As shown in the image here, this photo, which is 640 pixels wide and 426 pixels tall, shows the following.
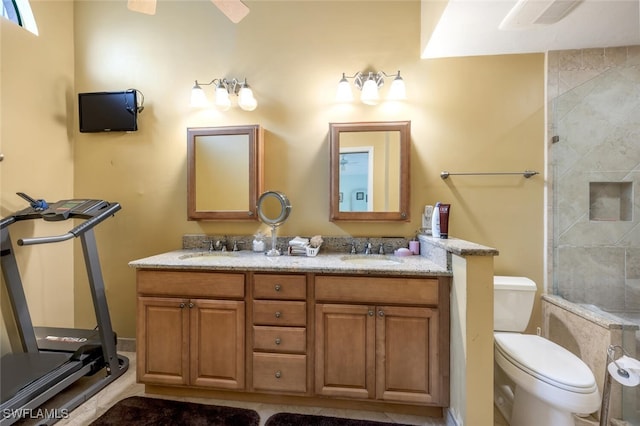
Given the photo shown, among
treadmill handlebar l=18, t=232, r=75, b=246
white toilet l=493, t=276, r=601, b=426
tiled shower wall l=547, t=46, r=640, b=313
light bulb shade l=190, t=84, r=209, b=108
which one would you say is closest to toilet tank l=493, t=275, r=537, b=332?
white toilet l=493, t=276, r=601, b=426

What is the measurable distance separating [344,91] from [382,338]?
1698mm

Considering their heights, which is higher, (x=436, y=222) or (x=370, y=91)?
(x=370, y=91)

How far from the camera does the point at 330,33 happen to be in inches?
86.7

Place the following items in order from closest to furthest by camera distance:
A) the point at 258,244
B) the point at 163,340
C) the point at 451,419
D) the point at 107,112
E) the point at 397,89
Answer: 1. the point at 451,419
2. the point at 163,340
3. the point at 397,89
4. the point at 258,244
5. the point at 107,112

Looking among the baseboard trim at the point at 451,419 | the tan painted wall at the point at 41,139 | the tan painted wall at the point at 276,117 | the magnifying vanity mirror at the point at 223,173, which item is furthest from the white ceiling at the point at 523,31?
the tan painted wall at the point at 41,139

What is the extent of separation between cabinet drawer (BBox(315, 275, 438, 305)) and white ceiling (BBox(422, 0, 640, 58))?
62.0 inches

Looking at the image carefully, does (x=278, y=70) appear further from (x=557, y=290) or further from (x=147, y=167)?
(x=557, y=290)

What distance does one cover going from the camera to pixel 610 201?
1922 millimetres

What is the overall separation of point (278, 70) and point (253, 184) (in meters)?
0.94

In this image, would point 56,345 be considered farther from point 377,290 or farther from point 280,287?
point 377,290

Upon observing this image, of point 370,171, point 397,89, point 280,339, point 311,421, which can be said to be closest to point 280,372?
point 280,339

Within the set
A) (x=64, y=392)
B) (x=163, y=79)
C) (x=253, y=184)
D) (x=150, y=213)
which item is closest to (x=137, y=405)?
(x=64, y=392)

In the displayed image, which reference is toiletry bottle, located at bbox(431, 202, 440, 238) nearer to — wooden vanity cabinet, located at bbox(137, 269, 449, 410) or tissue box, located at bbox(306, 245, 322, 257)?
wooden vanity cabinet, located at bbox(137, 269, 449, 410)

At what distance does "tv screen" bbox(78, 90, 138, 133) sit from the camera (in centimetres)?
231
